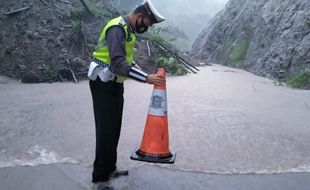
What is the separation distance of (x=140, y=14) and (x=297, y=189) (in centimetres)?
244

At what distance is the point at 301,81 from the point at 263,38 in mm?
6901

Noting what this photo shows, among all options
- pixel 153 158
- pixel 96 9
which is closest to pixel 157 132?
pixel 153 158

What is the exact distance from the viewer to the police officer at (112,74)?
11.9ft

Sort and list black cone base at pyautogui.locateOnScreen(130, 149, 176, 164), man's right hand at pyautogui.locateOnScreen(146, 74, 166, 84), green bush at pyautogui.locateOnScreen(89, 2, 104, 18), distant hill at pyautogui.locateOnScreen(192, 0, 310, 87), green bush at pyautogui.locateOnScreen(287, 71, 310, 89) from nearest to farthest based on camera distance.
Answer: man's right hand at pyautogui.locateOnScreen(146, 74, 166, 84), black cone base at pyautogui.locateOnScreen(130, 149, 176, 164), green bush at pyautogui.locateOnScreen(287, 71, 310, 89), distant hill at pyautogui.locateOnScreen(192, 0, 310, 87), green bush at pyautogui.locateOnScreen(89, 2, 104, 18)

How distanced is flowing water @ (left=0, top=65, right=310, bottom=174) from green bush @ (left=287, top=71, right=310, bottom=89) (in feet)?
9.30

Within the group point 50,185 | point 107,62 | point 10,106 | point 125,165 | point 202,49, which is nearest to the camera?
point 107,62

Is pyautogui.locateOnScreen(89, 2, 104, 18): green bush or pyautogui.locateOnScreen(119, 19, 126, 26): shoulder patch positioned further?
pyautogui.locateOnScreen(89, 2, 104, 18): green bush

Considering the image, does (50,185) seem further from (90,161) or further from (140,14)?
(140,14)

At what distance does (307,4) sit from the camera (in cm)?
1658

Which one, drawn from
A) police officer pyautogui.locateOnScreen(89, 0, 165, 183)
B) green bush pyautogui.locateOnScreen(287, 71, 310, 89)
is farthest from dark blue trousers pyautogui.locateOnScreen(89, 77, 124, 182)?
green bush pyautogui.locateOnScreen(287, 71, 310, 89)

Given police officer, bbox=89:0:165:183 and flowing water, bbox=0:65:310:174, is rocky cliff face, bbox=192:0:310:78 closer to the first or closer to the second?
flowing water, bbox=0:65:310:174

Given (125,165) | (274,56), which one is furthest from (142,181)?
(274,56)

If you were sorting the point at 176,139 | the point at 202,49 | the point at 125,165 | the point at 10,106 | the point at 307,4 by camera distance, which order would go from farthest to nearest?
1. the point at 202,49
2. the point at 307,4
3. the point at 10,106
4. the point at 176,139
5. the point at 125,165

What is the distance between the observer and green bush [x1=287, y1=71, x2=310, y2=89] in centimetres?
1354
